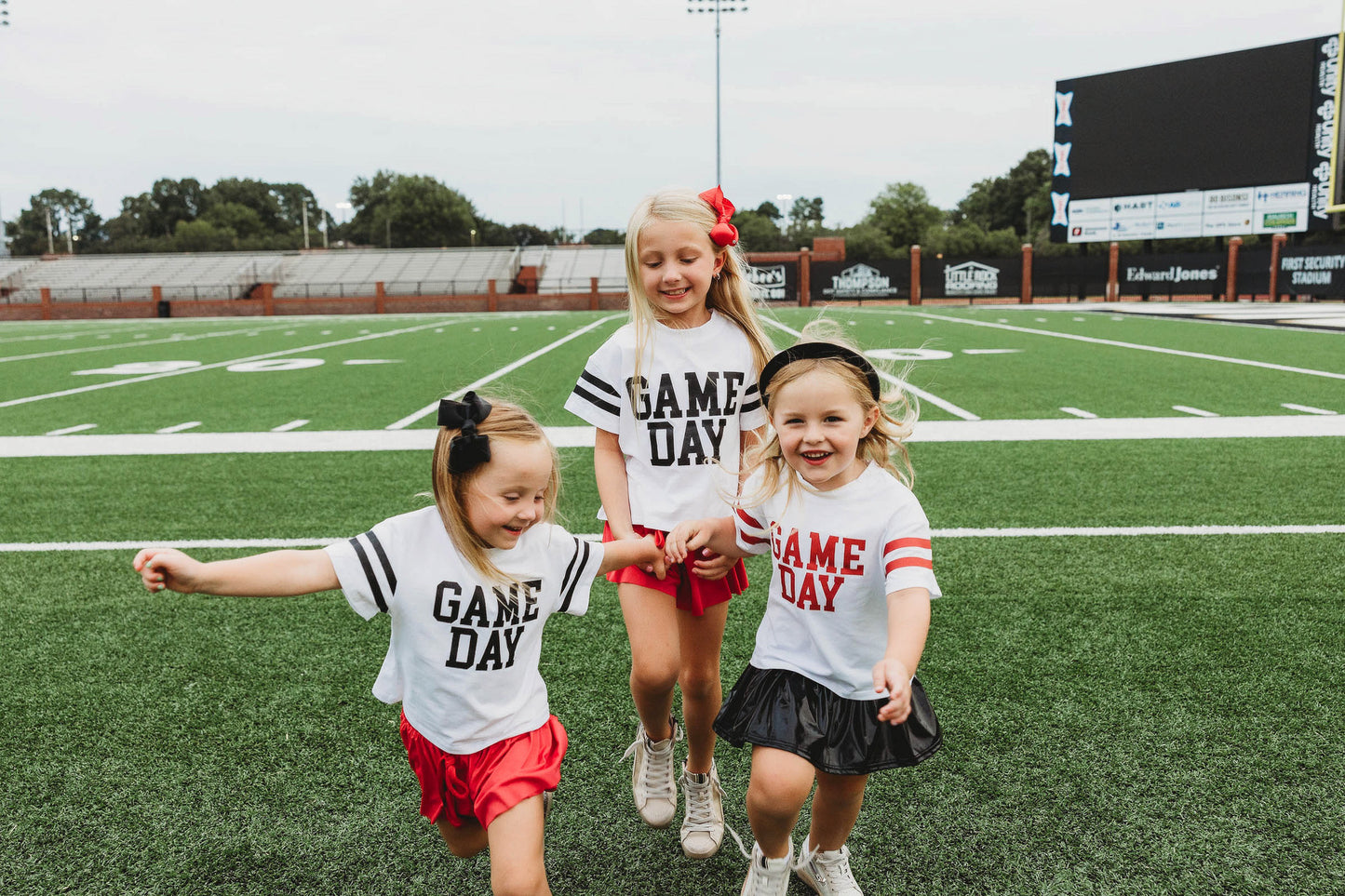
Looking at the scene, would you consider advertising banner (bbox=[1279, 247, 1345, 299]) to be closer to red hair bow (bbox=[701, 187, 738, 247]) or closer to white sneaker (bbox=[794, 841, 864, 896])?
red hair bow (bbox=[701, 187, 738, 247])

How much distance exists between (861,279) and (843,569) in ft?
134

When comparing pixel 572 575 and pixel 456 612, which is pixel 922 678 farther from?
pixel 456 612

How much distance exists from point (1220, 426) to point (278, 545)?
7507mm

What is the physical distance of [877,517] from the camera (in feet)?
6.91

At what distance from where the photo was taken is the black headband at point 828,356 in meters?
2.14

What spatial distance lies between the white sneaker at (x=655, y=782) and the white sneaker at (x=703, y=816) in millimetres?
50

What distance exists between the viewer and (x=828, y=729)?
213 cm

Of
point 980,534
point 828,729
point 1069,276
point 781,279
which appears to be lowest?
point 980,534

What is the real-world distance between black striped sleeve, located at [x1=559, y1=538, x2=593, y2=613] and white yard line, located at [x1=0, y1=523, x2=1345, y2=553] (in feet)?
10.9

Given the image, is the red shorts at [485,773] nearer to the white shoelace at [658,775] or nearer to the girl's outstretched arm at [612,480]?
the white shoelace at [658,775]

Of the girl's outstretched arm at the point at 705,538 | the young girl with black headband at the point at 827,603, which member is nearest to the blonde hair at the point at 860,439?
the young girl with black headband at the point at 827,603

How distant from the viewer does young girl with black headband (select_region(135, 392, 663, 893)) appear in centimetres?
198

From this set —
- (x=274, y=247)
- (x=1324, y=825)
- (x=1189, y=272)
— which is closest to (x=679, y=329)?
(x=1324, y=825)

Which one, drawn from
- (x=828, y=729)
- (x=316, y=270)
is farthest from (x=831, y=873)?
(x=316, y=270)
